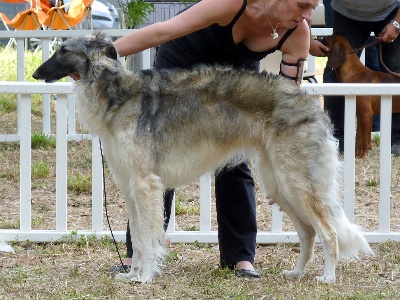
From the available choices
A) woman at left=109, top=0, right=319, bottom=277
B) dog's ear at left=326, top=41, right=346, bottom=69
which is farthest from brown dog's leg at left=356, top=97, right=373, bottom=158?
woman at left=109, top=0, right=319, bottom=277

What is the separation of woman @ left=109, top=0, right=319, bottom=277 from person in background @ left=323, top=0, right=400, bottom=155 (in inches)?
126

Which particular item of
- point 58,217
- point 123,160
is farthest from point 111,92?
point 58,217

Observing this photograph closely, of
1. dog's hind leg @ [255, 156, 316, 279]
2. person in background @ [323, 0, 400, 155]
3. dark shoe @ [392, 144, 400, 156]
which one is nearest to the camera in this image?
dog's hind leg @ [255, 156, 316, 279]

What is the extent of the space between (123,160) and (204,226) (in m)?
1.46

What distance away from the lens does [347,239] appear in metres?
4.43

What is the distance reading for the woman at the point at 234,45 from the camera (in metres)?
4.10

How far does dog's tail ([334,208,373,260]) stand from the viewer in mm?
4402

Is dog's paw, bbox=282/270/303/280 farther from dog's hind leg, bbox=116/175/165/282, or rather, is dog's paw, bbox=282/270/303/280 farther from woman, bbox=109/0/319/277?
dog's hind leg, bbox=116/175/165/282

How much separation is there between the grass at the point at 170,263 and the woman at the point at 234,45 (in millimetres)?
247

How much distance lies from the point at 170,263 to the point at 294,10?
5.52 feet

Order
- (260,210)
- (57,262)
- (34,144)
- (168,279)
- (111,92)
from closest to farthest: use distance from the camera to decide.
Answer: (111,92), (168,279), (57,262), (260,210), (34,144)

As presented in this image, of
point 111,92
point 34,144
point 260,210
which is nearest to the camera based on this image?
point 111,92

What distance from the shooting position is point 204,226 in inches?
A: 214

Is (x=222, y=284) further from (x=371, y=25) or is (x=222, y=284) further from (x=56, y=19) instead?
(x=56, y=19)
